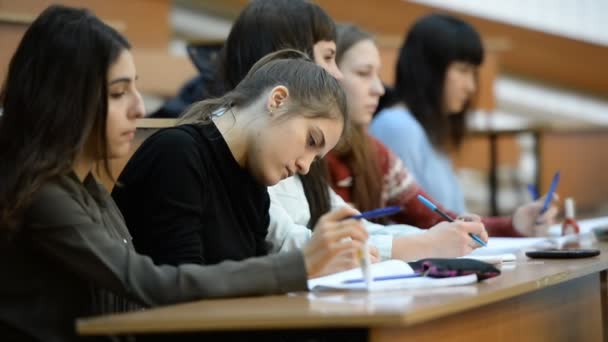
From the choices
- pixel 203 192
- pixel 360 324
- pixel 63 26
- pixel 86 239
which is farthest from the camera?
pixel 203 192

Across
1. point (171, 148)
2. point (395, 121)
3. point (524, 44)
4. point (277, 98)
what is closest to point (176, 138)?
point (171, 148)

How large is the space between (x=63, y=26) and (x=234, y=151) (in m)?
0.42

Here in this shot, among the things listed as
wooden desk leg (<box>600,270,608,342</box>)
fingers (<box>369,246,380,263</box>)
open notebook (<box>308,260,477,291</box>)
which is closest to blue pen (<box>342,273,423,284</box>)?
open notebook (<box>308,260,477,291</box>)

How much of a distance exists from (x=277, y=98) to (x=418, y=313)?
0.64 metres

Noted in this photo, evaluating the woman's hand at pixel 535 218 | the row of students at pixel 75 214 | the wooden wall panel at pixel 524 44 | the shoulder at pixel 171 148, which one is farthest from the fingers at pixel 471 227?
the wooden wall panel at pixel 524 44

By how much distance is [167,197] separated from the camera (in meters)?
1.61

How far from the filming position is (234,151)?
5.63 feet

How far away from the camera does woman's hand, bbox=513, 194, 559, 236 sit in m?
2.54

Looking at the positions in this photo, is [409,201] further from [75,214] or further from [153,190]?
[75,214]

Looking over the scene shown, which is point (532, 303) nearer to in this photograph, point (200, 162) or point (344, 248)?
point (344, 248)

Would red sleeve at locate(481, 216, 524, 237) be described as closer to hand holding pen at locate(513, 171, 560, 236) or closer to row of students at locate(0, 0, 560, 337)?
hand holding pen at locate(513, 171, 560, 236)

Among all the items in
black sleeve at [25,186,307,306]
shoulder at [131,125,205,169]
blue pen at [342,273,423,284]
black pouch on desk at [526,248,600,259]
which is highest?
shoulder at [131,125,205,169]

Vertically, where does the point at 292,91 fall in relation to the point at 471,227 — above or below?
above

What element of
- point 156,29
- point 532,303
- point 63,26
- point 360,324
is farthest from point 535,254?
point 156,29
